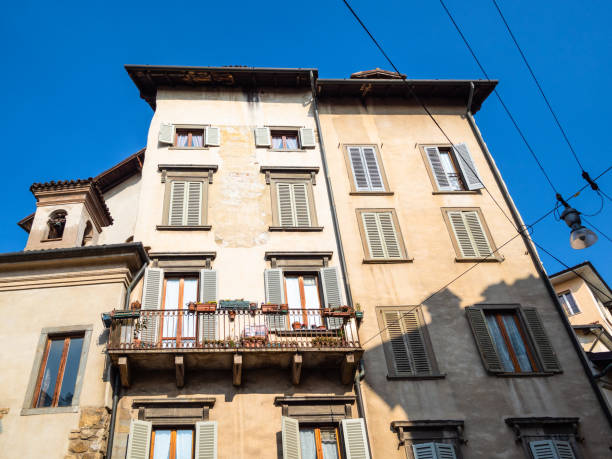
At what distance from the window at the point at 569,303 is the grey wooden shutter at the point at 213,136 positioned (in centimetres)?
2094

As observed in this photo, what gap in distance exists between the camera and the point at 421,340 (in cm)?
1466

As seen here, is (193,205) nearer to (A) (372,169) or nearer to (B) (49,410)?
(A) (372,169)

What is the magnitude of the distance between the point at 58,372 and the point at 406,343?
818 cm

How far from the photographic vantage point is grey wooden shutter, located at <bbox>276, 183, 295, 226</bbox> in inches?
671

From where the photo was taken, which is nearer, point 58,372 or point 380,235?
point 58,372

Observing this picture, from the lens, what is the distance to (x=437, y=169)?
62.1 feet

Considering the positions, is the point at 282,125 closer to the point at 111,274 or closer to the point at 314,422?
the point at 111,274

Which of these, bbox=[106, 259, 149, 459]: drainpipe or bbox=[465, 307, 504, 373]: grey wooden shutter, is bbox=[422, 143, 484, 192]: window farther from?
bbox=[106, 259, 149, 459]: drainpipe

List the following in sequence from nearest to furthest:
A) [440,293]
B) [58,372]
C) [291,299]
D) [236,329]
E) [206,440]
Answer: [206,440] → [58,372] → [236,329] → [291,299] → [440,293]

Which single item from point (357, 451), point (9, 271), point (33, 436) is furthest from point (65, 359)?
point (357, 451)

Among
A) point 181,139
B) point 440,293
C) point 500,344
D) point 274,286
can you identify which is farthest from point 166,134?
point 500,344

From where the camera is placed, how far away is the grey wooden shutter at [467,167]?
1854 centimetres

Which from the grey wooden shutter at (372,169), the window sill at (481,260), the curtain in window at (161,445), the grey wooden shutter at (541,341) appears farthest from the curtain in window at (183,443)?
the grey wooden shutter at (372,169)

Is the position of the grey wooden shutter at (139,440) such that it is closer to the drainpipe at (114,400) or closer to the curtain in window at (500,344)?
the drainpipe at (114,400)
